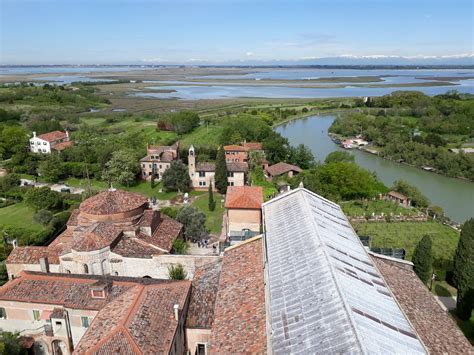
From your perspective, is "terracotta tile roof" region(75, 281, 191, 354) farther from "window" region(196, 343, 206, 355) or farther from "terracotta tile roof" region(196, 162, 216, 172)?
"terracotta tile roof" region(196, 162, 216, 172)

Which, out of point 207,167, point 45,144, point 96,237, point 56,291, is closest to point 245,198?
point 96,237

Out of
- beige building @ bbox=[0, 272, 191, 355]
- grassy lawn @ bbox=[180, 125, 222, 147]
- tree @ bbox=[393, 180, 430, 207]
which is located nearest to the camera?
beige building @ bbox=[0, 272, 191, 355]

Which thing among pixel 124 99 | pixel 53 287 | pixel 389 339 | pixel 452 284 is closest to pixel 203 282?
pixel 53 287

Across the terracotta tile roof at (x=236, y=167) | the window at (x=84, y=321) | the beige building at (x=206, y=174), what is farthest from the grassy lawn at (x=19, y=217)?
the terracotta tile roof at (x=236, y=167)

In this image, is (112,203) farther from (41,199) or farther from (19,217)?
(19,217)

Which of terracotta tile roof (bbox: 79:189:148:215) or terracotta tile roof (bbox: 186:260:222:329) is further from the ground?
terracotta tile roof (bbox: 79:189:148:215)

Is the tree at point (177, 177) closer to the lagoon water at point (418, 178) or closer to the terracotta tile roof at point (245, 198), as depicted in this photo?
the terracotta tile roof at point (245, 198)

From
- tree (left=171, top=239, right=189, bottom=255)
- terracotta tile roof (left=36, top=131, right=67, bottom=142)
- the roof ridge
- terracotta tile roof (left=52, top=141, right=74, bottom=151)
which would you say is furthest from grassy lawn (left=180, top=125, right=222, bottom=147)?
the roof ridge
